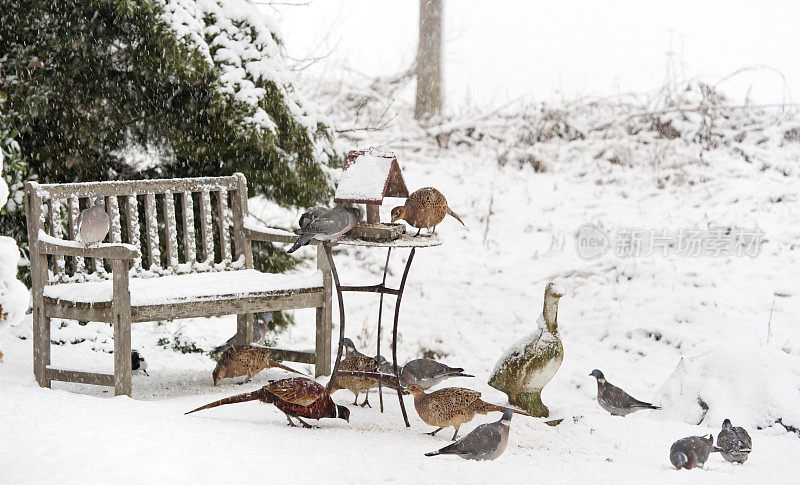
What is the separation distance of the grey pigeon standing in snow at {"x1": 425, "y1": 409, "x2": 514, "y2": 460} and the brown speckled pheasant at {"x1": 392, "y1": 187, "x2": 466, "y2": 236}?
1203 mm

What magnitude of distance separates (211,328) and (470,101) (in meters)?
6.18

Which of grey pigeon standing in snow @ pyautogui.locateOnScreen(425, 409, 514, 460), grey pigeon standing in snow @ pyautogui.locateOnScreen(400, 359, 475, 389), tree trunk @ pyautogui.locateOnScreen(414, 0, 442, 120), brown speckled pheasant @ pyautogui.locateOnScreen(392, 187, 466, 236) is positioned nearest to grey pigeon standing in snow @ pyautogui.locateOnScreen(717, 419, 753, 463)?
grey pigeon standing in snow @ pyautogui.locateOnScreen(425, 409, 514, 460)

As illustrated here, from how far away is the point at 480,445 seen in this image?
158 inches

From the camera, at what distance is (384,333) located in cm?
805

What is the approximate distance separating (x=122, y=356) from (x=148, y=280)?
0.71 metres

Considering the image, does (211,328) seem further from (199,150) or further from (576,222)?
(576,222)

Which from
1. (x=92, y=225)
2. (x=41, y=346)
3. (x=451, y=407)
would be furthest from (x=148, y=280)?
(x=451, y=407)

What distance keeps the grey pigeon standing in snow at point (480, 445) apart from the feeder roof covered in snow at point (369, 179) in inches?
53.3

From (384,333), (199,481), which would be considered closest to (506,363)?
(199,481)

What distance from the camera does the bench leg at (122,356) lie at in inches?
193

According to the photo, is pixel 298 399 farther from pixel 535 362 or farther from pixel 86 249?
pixel 86 249

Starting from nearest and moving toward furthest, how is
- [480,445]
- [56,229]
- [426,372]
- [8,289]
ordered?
[8,289], [480,445], [426,372], [56,229]

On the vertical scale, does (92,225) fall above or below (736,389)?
above

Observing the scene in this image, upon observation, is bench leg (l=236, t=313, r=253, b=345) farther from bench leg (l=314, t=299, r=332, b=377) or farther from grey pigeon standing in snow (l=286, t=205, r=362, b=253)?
grey pigeon standing in snow (l=286, t=205, r=362, b=253)
